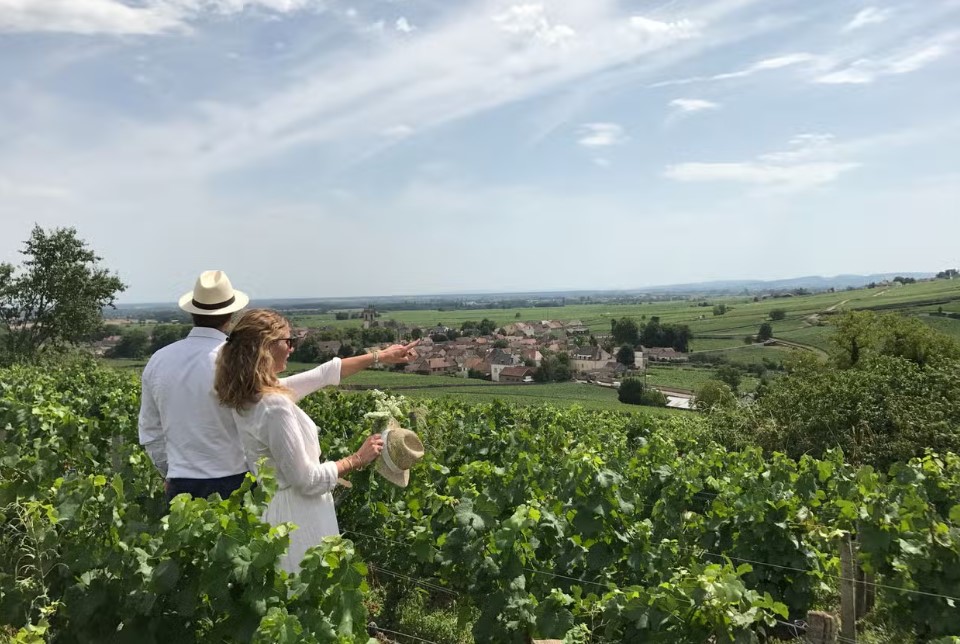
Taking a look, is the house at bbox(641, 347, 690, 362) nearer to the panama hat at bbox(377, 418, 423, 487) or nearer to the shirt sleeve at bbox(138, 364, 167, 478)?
the panama hat at bbox(377, 418, 423, 487)

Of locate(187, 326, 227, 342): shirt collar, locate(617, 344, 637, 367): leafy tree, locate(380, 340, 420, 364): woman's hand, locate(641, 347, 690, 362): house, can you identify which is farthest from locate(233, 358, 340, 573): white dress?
locate(617, 344, 637, 367): leafy tree

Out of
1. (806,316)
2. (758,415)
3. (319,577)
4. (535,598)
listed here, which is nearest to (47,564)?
(319,577)

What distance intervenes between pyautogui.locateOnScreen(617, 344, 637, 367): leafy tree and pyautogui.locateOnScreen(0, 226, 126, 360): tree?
158 feet

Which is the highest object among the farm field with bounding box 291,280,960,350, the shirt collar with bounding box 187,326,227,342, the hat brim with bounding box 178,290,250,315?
the hat brim with bounding box 178,290,250,315

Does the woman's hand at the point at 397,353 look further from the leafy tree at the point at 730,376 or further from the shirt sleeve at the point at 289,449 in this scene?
the leafy tree at the point at 730,376

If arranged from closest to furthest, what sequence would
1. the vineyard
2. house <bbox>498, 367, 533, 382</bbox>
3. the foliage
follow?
the vineyard → house <bbox>498, 367, 533, 382</bbox> → the foliage

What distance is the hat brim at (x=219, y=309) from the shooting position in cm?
332

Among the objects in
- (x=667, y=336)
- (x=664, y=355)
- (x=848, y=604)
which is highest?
(x=848, y=604)

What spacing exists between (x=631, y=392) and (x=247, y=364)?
47305 millimetres

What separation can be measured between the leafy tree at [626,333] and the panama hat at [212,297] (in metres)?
73.3

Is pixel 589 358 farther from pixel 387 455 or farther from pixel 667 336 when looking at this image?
pixel 387 455

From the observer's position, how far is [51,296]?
3047 cm

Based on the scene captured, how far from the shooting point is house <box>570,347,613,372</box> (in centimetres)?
6280

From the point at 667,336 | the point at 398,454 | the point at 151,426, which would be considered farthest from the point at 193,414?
the point at 667,336
